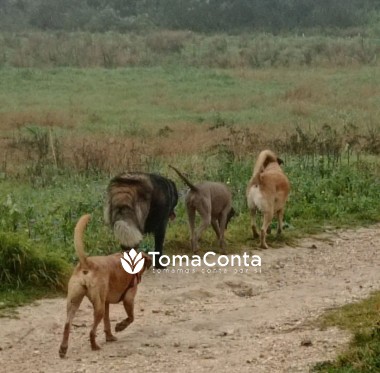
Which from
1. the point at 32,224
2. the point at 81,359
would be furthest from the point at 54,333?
the point at 32,224

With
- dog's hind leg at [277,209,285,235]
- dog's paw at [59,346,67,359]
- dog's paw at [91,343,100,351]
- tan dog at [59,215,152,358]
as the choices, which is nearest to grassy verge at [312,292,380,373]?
tan dog at [59,215,152,358]

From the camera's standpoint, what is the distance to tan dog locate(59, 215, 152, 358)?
23.0 feet

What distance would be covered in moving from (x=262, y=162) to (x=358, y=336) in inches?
199

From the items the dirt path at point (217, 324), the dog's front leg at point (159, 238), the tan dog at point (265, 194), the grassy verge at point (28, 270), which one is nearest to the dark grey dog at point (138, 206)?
the dog's front leg at point (159, 238)

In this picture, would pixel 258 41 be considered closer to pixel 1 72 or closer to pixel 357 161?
pixel 1 72

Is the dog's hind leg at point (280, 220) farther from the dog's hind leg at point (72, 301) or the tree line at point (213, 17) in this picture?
the tree line at point (213, 17)

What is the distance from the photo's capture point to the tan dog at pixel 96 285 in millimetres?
7004

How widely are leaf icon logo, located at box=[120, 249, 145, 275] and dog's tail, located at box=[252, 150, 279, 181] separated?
3.82 m

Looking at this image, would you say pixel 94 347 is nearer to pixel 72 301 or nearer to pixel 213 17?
pixel 72 301

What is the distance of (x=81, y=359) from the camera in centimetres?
707

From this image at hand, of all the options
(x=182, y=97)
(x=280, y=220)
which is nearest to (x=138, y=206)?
(x=280, y=220)

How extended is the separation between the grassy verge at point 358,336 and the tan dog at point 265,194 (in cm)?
318

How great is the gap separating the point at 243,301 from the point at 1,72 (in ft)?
74.8

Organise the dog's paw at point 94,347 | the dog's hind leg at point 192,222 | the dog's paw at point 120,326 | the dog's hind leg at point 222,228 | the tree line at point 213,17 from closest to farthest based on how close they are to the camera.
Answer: the dog's paw at point 94,347 → the dog's paw at point 120,326 → the dog's hind leg at point 192,222 → the dog's hind leg at point 222,228 → the tree line at point 213,17
